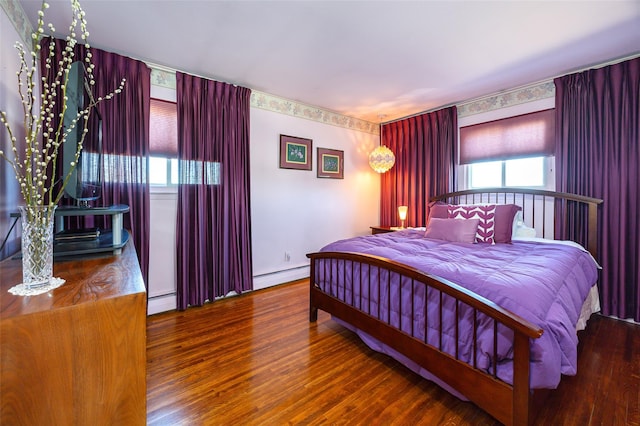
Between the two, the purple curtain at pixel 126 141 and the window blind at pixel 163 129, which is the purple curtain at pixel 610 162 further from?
the purple curtain at pixel 126 141

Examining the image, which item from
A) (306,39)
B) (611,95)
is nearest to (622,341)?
(611,95)

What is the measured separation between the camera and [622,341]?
2223mm

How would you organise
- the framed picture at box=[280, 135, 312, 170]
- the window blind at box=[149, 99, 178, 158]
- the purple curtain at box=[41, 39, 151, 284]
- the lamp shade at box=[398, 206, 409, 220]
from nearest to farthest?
the purple curtain at box=[41, 39, 151, 284], the window blind at box=[149, 99, 178, 158], the framed picture at box=[280, 135, 312, 170], the lamp shade at box=[398, 206, 409, 220]

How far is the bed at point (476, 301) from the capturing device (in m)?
1.23

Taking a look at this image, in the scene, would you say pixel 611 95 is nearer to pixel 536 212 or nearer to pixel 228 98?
pixel 536 212

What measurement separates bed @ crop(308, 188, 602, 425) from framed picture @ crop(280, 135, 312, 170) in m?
1.59

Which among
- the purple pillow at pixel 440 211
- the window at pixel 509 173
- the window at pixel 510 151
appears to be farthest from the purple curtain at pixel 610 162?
the purple pillow at pixel 440 211

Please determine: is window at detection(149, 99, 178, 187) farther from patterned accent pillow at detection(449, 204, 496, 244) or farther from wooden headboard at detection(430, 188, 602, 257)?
wooden headboard at detection(430, 188, 602, 257)

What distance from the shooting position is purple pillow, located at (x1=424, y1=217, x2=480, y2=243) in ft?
8.95

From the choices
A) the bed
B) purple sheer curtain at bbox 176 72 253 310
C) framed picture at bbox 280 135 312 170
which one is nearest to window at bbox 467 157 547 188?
the bed

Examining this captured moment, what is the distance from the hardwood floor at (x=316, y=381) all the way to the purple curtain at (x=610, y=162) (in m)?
0.38

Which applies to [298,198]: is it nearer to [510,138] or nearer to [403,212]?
[403,212]

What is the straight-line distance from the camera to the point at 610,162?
2605 millimetres

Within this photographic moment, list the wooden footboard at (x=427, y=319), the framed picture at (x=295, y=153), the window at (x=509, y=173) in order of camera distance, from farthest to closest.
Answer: the framed picture at (x=295, y=153)
the window at (x=509, y=173)
the wooden footboard at (x=427, y=319)
